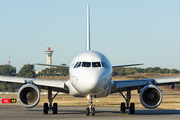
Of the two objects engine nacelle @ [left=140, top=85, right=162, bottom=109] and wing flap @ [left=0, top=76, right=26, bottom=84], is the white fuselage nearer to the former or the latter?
engine nacelle @ [left=140, top=85, right=162, bottom=109]

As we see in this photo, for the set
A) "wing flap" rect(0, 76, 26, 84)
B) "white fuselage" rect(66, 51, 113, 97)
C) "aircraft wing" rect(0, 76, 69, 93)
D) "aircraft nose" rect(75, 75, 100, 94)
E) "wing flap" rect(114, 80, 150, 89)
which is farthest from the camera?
"wing flap" rect(0, 76, 26, 84)

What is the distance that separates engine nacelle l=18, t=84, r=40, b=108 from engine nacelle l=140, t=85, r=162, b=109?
7.12 m

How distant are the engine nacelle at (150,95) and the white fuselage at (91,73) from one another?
2.94m

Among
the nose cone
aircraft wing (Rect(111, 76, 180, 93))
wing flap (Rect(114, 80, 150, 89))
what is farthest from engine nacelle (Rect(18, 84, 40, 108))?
wing flap (Rect(114, 80, 150, 89))

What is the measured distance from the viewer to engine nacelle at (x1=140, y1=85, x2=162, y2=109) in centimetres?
2269

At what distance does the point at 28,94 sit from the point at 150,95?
325 inches

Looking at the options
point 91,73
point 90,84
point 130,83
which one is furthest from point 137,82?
point 90,84

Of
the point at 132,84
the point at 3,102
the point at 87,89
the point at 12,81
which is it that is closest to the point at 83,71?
the point at 87,89

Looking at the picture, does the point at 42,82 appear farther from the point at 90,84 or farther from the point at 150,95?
the point at 150,95

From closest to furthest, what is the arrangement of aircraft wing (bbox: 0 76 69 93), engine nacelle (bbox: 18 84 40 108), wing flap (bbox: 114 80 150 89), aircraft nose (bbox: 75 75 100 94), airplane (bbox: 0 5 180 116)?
aircraft nose (bbox: 75 75 100 94), airplane (bbox: 0 5 180 116), engine nacelle (bbox: 18 84 40 108), wing flap (bbox: 114 80 150 89), aircraft wing (bbox: 0 76 69 93)

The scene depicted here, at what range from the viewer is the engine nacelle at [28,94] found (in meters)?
22.7

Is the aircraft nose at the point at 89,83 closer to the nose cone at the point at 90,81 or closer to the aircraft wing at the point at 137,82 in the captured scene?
the nose cone at the point at 90,81

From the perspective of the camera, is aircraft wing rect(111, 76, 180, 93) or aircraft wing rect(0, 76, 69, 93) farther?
aircraft wing rect(0, 76, 69, 93)

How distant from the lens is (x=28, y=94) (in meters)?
22.8
